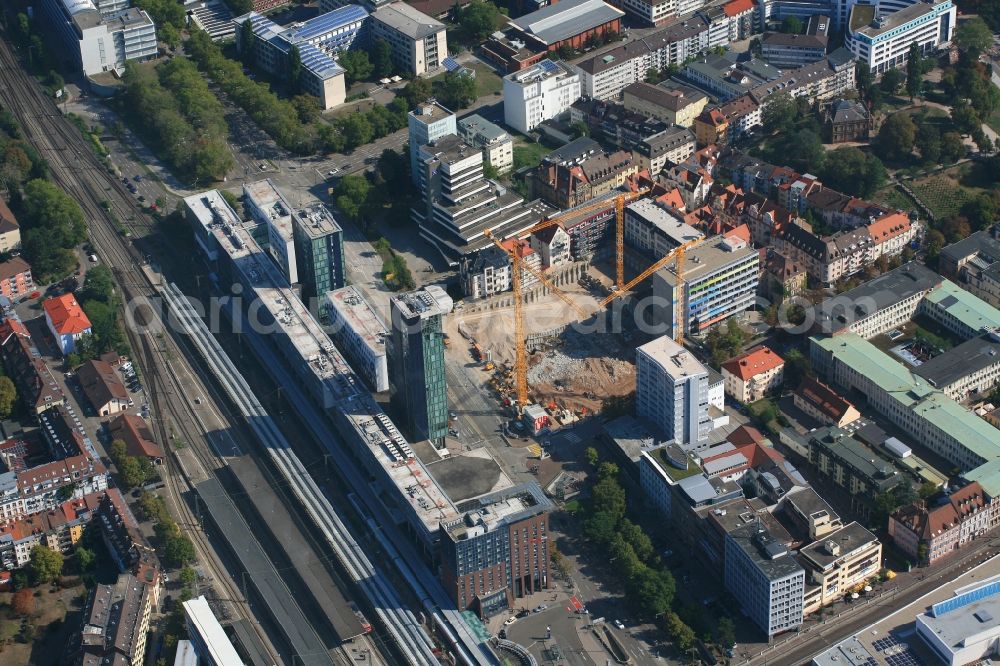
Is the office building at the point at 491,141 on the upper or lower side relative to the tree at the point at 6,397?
upper

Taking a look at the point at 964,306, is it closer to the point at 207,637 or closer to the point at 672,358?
the point at 672,358

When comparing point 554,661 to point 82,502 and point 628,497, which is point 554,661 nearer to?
point 628,497

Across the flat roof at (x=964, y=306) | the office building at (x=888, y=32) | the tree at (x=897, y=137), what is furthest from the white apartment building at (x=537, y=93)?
the flat roof at (x=964, y=306)

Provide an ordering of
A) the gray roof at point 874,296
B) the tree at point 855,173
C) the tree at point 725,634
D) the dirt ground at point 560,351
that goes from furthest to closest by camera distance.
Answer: the tree at point 855,173 < the gray roof at point 874,296 < the dirt ground at point 560,351 < the tree at point 725,634

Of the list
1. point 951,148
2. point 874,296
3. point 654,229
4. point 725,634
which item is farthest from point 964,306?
point 725,634

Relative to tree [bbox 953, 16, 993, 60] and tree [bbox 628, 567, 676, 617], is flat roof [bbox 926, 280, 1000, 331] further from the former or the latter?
tree [bbox 953, 16, 993, 60]

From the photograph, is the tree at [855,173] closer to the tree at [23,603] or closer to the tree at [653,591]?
the tree at [653,591]
